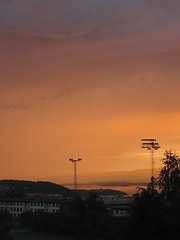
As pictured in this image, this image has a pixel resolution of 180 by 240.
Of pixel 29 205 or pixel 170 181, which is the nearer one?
pixel 170 181

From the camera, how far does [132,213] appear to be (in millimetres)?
30938

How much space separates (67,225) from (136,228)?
170 feet

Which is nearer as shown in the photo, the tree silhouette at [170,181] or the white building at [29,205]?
the tree silhouette at [170,181]

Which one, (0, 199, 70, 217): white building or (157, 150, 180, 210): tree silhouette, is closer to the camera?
(157, 150, 180, 210): tree silhouette

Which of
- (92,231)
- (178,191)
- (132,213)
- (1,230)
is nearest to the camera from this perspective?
(132,213)

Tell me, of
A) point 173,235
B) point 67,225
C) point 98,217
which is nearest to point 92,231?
point 98,217

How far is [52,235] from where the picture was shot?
83562mm

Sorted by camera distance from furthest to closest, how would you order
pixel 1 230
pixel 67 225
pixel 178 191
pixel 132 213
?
pixel 67 225
pixel 1 230
pixel 178 191
pixel 132 213

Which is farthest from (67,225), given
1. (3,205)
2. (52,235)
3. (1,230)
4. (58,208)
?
(3,205)

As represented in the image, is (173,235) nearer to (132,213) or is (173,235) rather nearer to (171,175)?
(132,213)

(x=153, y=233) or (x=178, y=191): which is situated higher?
(x=178, y=191)

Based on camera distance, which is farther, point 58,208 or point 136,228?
point 58,208

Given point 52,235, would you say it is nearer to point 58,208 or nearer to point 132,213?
point 58,208

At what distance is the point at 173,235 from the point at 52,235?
56620 mm
